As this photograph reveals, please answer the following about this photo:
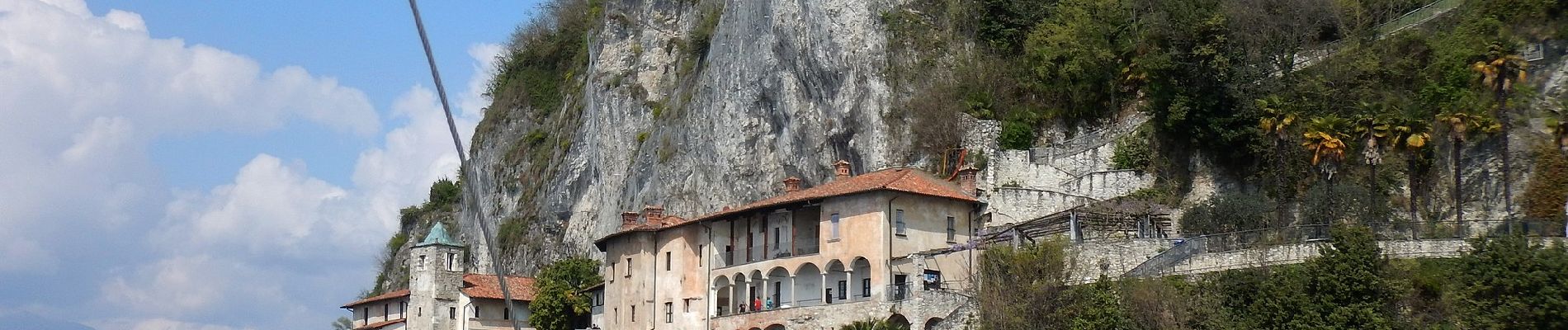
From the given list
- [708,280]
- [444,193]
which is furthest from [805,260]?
[444,193]

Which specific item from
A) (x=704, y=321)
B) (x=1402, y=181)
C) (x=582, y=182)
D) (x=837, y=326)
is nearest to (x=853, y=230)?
(x=837, y=326)

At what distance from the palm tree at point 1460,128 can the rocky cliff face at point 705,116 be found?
19075 mm

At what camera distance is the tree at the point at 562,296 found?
6569 centimetres

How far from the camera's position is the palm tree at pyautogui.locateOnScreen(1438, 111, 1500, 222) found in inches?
1759

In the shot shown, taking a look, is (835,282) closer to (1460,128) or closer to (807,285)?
(807,285)

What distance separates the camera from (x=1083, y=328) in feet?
138

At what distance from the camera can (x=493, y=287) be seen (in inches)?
2975

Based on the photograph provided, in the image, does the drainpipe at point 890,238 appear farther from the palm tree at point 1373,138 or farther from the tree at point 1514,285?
the tree at point 1514,285

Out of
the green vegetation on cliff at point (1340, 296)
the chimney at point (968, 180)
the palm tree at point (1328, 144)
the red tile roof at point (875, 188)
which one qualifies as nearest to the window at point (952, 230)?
the red tile roof at point (875, 188)

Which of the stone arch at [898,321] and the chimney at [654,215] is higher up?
the chimney at [654,215]

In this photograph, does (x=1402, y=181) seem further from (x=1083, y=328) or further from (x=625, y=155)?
(x=625, y=155)

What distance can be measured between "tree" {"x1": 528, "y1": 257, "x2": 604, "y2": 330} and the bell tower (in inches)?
277

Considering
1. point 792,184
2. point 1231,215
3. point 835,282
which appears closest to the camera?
point 1231,215

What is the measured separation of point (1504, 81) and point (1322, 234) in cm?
662
